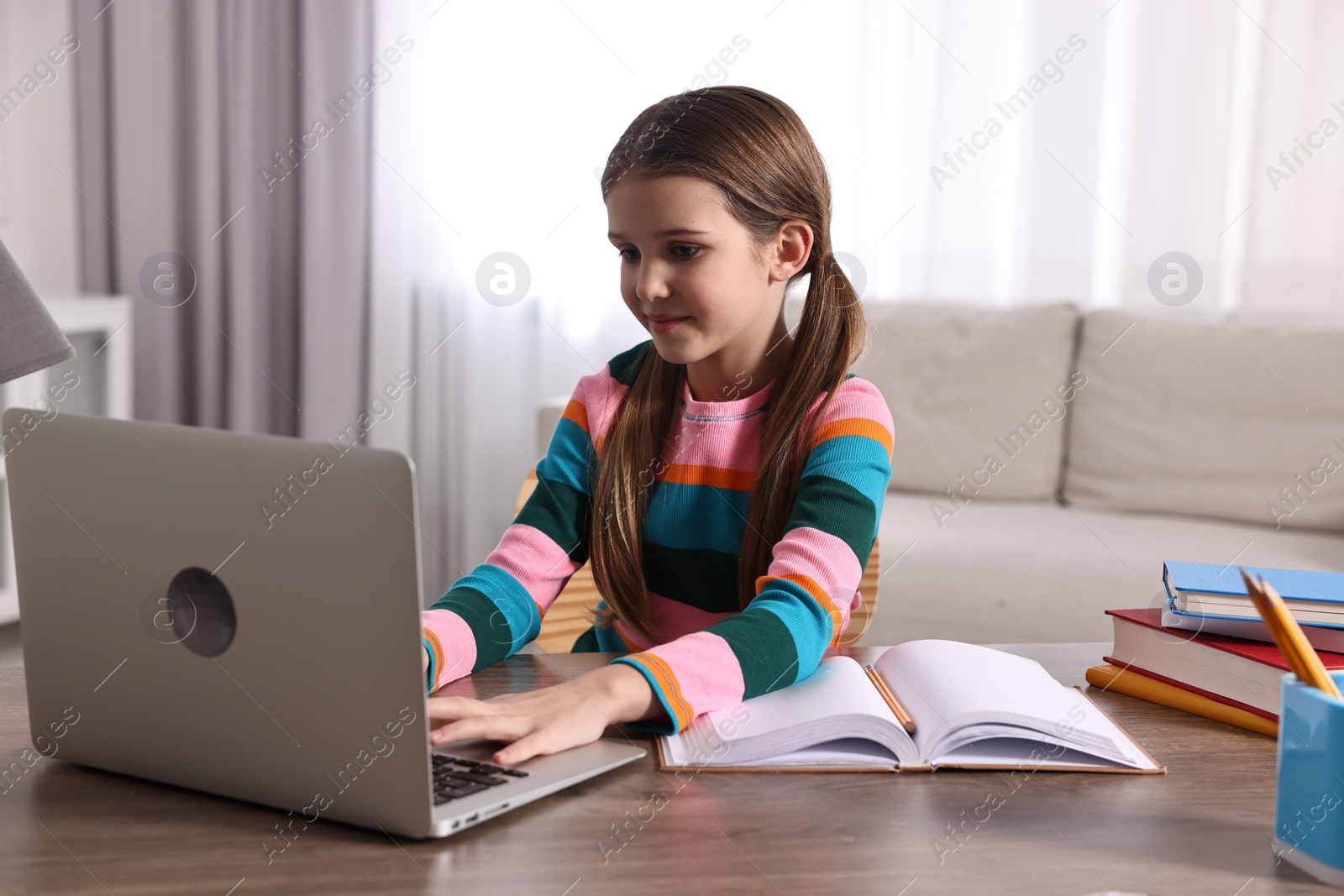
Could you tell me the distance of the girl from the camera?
3.25 feet

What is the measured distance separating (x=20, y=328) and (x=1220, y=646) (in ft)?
2.95

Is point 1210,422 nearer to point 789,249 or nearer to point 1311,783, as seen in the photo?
point 789,249

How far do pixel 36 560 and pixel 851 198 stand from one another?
2490mm

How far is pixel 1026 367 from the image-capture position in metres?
2.64

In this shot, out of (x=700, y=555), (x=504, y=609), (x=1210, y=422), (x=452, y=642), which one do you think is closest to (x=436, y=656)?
(x=452, y=642)

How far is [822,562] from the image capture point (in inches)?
38.4

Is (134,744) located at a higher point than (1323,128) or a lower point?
lower

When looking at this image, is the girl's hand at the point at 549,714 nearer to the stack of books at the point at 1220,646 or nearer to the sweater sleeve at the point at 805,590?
the sweater sleeve at the point at 805,590

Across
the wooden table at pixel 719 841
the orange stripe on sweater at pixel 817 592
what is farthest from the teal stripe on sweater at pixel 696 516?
the wooden table at pixel 719 841

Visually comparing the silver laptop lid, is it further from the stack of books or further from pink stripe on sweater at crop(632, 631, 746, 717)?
the stack of books

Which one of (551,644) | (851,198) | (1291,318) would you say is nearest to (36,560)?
(551,644)

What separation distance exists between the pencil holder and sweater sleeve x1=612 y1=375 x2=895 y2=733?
347 millimetres

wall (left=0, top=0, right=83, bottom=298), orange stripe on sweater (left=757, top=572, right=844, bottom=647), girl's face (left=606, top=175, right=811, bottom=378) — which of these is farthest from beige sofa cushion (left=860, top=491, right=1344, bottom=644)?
wall (left=0, top=0, right=83, bottom=298)

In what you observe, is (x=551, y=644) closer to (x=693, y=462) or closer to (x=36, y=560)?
(x=693, y=462)
